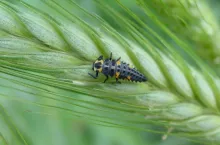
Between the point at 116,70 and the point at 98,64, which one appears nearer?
the point at 98,64

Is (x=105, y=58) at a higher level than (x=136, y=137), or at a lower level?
higher

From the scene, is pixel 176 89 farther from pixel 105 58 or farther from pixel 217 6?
pixel 217 6

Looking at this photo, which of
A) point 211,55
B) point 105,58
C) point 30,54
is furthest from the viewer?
point 211,55

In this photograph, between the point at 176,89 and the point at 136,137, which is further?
the point at 136,137

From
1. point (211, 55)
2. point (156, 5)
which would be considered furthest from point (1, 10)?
point (211, 55)

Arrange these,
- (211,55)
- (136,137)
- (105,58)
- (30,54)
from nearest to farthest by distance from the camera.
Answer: (30,54) < (105,58) < (211,55) < (136,137)

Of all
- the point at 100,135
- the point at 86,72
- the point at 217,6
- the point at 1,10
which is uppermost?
the point at 217,6

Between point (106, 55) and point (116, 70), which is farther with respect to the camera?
point (116, 70)
